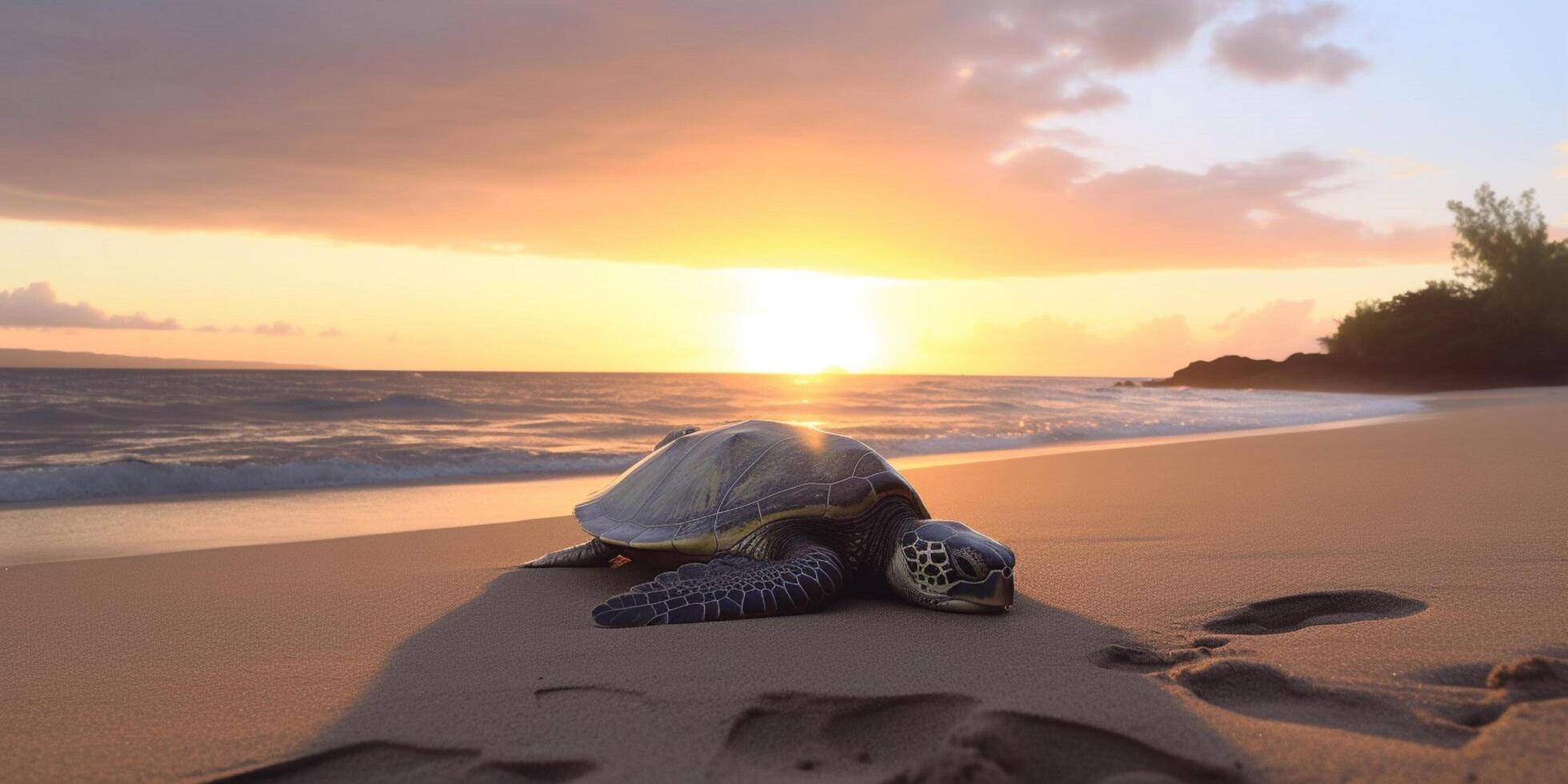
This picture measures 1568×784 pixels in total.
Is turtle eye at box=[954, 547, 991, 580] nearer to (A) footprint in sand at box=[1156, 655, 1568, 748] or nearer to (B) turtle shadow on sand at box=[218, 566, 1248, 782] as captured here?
(B) turtle shadow on sand at box=[218, 566, 1248, 782]

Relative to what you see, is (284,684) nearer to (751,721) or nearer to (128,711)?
(128,711)

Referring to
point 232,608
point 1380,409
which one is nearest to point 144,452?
point 232,608

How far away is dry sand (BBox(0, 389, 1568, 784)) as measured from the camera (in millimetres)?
2166

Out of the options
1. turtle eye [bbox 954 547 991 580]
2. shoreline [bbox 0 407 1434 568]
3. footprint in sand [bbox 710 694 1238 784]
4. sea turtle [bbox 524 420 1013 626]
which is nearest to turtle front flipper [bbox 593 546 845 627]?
sea turtle [bbox 524 420 1013 626]

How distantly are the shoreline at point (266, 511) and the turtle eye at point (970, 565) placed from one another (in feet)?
15.3

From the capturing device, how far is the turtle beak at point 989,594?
3602 millimetres

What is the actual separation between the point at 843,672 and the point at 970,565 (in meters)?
1.04

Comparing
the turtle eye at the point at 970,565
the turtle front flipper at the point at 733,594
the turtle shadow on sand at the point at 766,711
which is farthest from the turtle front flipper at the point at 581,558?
the turtle eye at the point at 970,565

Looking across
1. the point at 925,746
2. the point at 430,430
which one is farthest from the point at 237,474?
the point at 925,746

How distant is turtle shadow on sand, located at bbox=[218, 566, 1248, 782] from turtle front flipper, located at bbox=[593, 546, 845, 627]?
0.14 m

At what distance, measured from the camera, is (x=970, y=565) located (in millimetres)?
3654

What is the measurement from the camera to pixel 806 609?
3783 millimetres

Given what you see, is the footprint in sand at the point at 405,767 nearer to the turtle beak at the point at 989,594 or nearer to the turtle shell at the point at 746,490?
the turtle beak at the point at 989,594

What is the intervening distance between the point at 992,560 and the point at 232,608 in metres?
3.38
